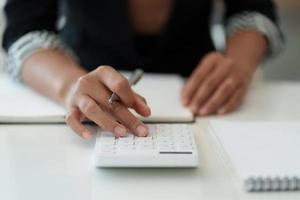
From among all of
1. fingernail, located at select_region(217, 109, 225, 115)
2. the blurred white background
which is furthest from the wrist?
the blurred white background

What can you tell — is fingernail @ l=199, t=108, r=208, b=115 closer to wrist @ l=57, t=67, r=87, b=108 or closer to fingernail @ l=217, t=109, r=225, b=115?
fingernail @ l=217, t=109, r=225, b=115

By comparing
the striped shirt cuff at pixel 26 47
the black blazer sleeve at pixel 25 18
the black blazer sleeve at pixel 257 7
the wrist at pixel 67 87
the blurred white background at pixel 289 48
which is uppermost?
the blurred white background at pixel 289 48

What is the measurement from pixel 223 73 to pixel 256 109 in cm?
8

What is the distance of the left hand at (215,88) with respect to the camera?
30.1 inches

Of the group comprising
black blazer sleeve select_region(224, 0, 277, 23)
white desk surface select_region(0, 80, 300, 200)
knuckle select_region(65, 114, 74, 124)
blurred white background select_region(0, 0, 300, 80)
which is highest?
blurred white background select_region(0, 0, 300, 80)

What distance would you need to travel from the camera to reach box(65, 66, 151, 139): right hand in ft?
2.04

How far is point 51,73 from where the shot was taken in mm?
819

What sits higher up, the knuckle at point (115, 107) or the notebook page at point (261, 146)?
the knuckle at point (115, 107)

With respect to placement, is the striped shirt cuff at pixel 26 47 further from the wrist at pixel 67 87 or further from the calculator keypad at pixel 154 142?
the calculator keypad at pixel 154 142

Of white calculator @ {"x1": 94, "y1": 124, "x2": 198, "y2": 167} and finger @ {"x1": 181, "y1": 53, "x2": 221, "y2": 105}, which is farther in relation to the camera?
finger @ {"x1": 181, "y1": 53, "x2": 221, "y2": 105}

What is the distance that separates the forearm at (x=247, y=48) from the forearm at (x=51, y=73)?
0.29 meters

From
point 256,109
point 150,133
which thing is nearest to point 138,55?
point 256,109

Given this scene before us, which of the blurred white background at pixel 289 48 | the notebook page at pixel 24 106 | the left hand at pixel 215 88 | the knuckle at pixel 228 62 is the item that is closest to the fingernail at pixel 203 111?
the left hand at pixel 215 88

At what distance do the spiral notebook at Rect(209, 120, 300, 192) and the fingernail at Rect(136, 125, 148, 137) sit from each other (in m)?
0.09
